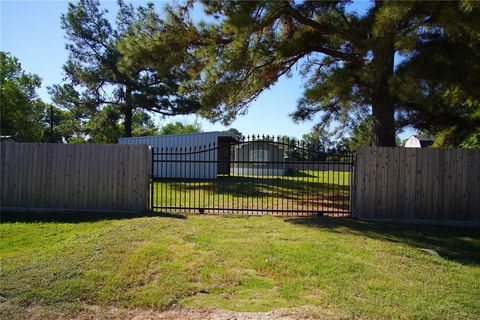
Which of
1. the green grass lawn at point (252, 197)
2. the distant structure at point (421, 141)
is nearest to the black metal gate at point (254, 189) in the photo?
the green grass lawn at point (252, 197)

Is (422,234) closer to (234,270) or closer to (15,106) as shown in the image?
(234,270)

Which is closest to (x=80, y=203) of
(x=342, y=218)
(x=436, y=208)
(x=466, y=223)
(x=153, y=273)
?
(x=153, y=273)

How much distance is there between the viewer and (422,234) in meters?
8.02

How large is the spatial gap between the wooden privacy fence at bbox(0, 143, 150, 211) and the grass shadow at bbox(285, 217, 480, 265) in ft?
12.7

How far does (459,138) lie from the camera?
11.5 meters

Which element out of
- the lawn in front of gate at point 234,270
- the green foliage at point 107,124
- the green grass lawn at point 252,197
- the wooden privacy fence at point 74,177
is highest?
the green foliage at point 107,124

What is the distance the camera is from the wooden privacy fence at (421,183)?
9.02 m

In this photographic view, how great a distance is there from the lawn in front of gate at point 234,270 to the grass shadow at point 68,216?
68cm

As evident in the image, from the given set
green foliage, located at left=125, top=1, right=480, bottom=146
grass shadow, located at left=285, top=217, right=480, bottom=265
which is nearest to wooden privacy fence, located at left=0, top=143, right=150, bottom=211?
green foliage, located at left=125, top=1, right=480, bottom=146

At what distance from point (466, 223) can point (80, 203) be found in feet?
29.9

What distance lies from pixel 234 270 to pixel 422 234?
4.64 m

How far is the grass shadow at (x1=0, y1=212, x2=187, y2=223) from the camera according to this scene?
28.7 feet

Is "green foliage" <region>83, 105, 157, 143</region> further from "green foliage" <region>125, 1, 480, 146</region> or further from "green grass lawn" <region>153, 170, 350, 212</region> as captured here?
"green foliage" <region>125, 1, 480, 146</region>

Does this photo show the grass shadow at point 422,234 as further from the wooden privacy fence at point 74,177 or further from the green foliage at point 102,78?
the green foliage at point 102,78
